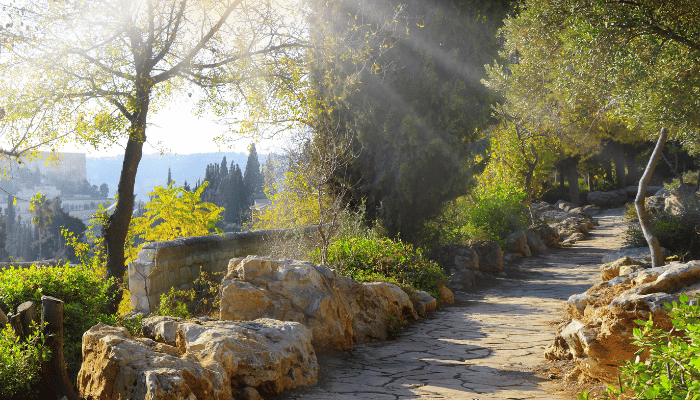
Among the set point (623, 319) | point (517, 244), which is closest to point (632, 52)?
point (623, 319)

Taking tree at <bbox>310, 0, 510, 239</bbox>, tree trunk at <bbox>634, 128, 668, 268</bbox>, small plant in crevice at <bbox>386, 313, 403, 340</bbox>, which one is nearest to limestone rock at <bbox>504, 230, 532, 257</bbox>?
tree at <bbox>310, 0, 510, 239</bbox>

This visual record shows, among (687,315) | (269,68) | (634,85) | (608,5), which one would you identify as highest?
(269,68)

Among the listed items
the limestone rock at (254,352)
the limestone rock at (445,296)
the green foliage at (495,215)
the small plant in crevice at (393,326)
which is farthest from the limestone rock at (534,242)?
the limestone rock at (254,352)

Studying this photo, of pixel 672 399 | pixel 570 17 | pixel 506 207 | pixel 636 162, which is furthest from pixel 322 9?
pixel 636 162

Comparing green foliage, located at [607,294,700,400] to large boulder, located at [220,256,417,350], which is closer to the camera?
green foliage, located at [607,294,700,400]

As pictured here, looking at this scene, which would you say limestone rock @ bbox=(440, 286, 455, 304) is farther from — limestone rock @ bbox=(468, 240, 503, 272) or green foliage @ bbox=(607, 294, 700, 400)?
green foliage @ bbox=(607, 294, 700, 400)

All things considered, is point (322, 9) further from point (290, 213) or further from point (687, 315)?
point (687, 315)

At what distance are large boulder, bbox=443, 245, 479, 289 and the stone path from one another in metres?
0.69

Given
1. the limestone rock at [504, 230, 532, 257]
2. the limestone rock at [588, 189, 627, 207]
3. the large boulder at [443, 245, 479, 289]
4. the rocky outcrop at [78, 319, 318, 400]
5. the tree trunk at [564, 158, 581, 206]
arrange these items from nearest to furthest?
the rocky outcrop at [78, 319, 318, 400] → the large boulder at [443, 245, 479, 289] → the limestone rock at [504, 230, 532, 257] → the tree trunk at [564, 158, 581, 206] → the limestone rock at [588, 189, 627, 207]

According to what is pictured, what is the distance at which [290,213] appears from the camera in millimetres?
13203

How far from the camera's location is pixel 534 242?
15680 mm

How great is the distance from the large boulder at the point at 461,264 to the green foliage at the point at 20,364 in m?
8.56

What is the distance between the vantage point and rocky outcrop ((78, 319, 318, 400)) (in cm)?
288

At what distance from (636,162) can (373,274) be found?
30.8 meters
